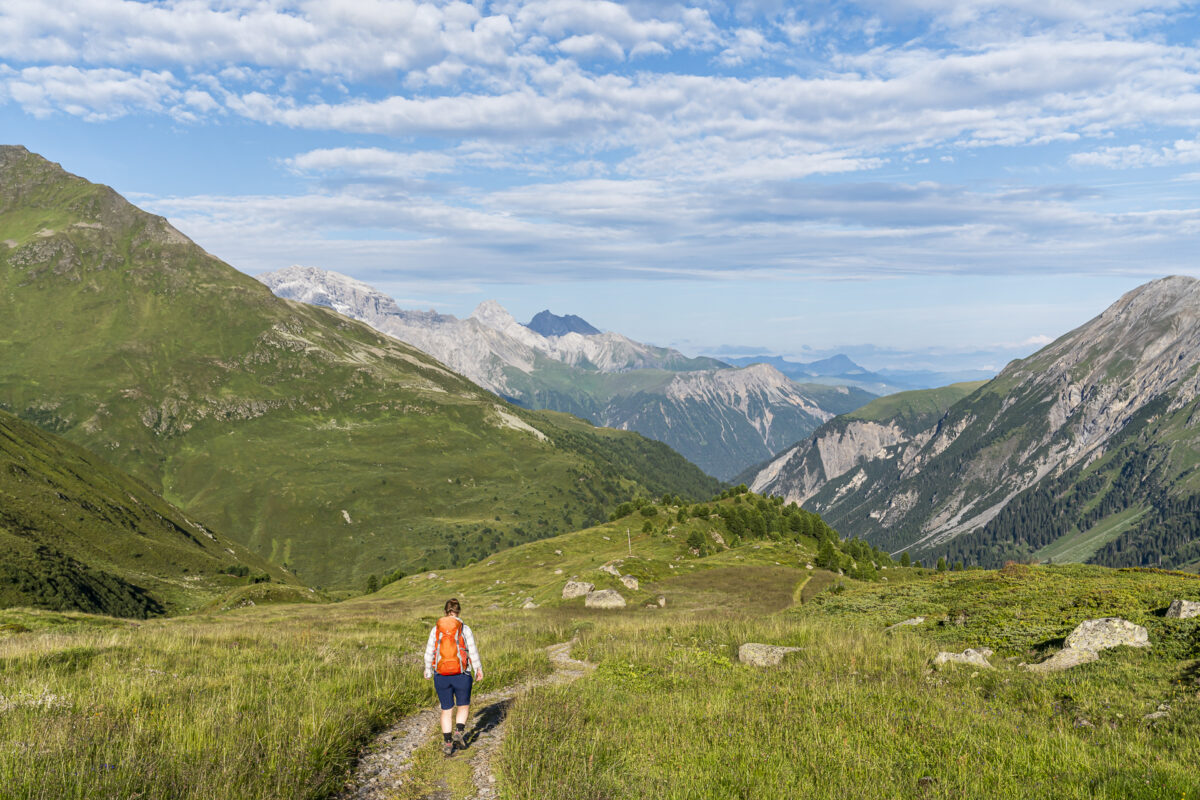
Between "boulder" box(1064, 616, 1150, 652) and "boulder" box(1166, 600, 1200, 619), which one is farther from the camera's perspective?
"boulder" box(1166, 600, 1200, 619)

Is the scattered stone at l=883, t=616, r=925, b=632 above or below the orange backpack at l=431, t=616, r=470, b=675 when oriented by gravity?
below

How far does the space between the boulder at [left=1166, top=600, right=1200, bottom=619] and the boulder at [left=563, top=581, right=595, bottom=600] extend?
46.2m

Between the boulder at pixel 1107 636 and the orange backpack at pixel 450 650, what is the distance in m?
18.7

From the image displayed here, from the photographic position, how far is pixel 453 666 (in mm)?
14828

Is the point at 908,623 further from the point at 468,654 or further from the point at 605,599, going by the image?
the point at 605,599

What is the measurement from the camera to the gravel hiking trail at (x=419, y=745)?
11.7 metres

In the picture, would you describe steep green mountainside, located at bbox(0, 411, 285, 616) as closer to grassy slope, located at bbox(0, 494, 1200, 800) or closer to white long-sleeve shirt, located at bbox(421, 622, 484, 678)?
grassy slope, located at bbox(0, 494, 1200, 800)

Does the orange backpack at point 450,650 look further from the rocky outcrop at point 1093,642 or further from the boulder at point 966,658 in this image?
the rocky outcrop at point 1093,642

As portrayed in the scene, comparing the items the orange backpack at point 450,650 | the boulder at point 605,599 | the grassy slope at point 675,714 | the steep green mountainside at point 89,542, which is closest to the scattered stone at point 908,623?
the grassy slope at point 675,714

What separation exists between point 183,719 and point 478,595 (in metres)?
69.7

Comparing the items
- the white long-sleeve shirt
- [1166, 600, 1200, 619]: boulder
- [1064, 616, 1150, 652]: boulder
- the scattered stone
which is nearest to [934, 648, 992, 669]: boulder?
[1064, 616, 1150, 652]: boulder

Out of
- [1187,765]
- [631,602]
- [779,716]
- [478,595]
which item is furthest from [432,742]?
[478,595]

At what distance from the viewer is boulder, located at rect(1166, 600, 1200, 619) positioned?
66.2ft

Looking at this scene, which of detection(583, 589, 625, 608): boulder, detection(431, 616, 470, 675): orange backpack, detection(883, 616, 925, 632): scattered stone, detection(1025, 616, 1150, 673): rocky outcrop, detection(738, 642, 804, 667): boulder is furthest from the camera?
detection(583, 589, 625, 608): boulder
